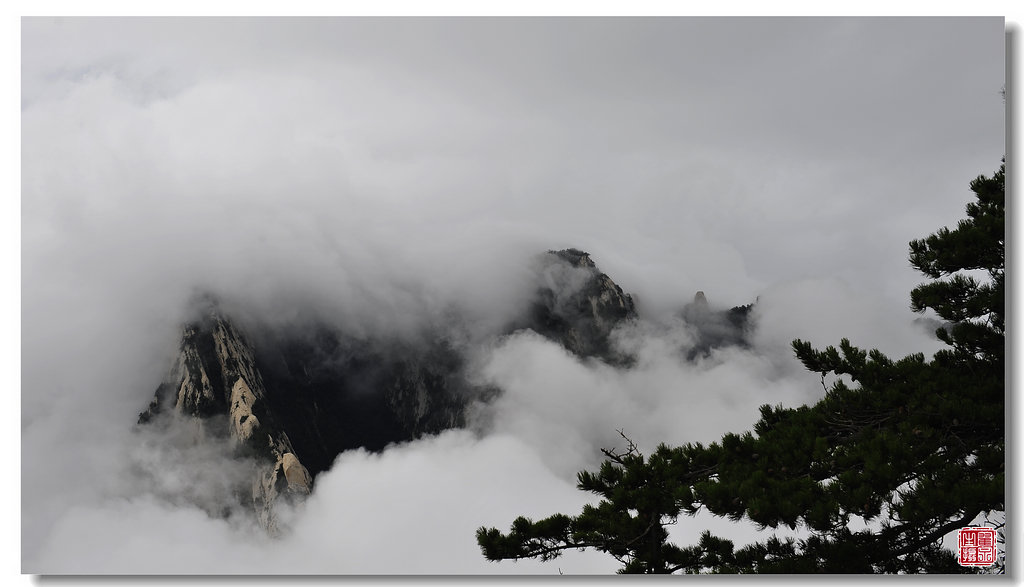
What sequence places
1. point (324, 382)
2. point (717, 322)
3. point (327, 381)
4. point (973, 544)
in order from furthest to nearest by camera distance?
point (717, 322), point (327, 381), point (324, 382), point (973, 544)

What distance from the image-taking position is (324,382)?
391 feet

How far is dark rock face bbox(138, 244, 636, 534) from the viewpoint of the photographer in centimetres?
8831

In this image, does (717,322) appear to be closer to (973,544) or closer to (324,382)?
(324,382)

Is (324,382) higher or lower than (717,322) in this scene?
lower

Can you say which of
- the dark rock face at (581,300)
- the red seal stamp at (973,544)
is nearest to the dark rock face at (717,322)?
the dark rock face at (581,300)

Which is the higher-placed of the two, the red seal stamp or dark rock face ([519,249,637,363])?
dark rock face ([519,249,637,363])

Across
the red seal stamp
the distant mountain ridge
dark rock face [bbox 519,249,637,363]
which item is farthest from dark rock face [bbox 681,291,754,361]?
the red seal stamp

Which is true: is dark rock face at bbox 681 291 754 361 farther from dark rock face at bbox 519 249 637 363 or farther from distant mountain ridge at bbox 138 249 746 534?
dark rock face at bbox 519 249 637 363

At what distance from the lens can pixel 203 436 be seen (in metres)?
85.1

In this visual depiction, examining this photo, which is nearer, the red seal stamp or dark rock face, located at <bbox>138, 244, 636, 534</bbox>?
the red seal stamp

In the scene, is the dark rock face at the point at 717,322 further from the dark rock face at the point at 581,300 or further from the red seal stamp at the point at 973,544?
the red seal stamp at the point at 973,544

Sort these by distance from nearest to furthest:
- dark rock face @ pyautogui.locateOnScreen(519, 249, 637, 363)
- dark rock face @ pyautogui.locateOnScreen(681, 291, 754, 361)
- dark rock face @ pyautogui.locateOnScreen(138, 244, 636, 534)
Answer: dark rock face @ pyautogui.locateOnScreen(138, 244, 636, 534)
dark rock face @ pyautogui.locateOnScreen(681, 291, 754, 361)
dark rock face @ pyautogui.locateOnScreen(519, 249, 637, 363)

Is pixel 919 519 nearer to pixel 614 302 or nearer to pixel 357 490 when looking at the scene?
pixel 357 490

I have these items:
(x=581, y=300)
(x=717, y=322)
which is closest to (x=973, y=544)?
(x=581, y=300)
